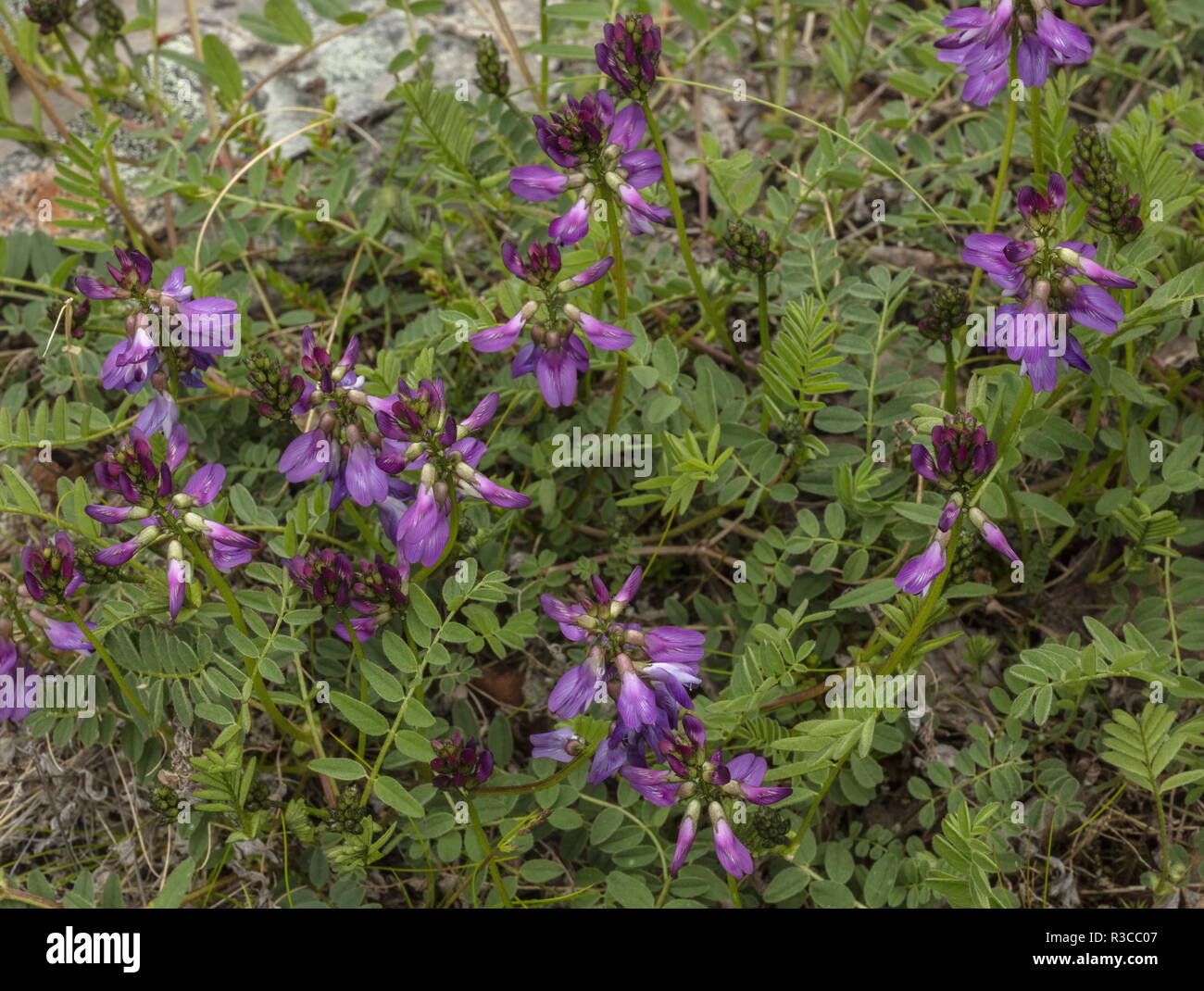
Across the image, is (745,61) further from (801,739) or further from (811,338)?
(801,739)

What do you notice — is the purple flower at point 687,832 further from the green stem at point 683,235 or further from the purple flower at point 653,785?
the green stem at point 683,235

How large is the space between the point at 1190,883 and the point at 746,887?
1.28 metres

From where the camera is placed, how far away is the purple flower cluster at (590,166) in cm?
314

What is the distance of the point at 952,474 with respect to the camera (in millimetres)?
2906

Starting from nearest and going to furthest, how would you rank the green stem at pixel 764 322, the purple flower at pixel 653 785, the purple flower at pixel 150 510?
the purple flower at pixel 150 510, the purple flower at pixel 653 785, the green stem at pixel 764 322

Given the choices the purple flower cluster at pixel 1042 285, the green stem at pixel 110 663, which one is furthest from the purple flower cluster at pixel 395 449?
the purple flower cluster at pixel 1042 285

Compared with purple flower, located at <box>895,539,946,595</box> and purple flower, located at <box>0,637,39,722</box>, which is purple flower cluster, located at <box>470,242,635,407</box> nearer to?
purple flower, located at <box>895,539,946,595</box>

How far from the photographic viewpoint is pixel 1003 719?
148 inches

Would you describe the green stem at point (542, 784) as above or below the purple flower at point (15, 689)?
below

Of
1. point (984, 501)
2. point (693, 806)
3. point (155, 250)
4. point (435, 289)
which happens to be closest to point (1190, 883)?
point (984, 501)

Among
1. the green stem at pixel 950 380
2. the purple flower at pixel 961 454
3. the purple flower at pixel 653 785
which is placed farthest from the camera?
the green stem at pixel 950 380

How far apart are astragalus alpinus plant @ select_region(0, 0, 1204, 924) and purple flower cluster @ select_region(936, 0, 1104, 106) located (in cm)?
1

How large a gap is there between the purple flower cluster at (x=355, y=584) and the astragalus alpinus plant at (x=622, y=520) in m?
0.01

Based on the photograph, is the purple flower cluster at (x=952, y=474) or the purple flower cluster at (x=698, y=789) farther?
the purple flower cluster at (x=698, y=789)
